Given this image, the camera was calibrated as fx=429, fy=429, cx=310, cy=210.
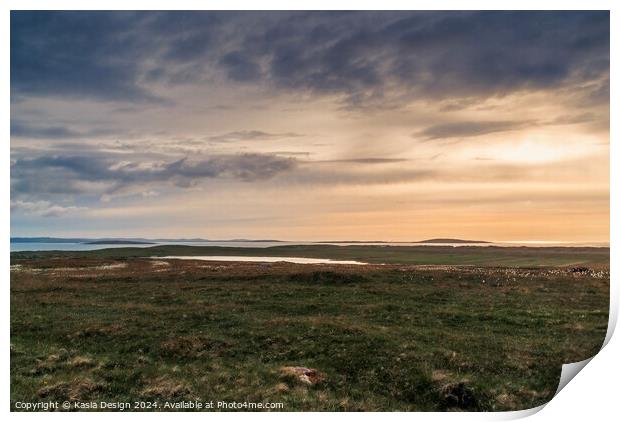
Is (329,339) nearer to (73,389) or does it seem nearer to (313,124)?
(73,389)

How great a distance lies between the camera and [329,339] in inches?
410

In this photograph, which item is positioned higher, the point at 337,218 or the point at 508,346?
the point at 337,218

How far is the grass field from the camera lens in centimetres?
852

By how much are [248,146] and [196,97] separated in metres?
1.99

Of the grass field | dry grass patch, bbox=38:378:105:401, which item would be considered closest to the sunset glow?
the grass field

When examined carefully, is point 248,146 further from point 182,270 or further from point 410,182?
→ point 182,270

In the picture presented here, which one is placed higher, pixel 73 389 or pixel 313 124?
pixel 313 124

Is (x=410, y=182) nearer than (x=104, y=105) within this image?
No

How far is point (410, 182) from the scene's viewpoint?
12.9 m

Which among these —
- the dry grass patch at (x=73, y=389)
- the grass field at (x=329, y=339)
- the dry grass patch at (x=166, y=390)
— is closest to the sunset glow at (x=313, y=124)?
the grass field at (x=329, y=339)

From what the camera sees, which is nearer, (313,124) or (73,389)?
(73,389)

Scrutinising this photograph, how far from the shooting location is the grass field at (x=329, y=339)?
28.0 ft

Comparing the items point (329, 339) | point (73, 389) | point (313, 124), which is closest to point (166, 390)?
point (73, 389)
